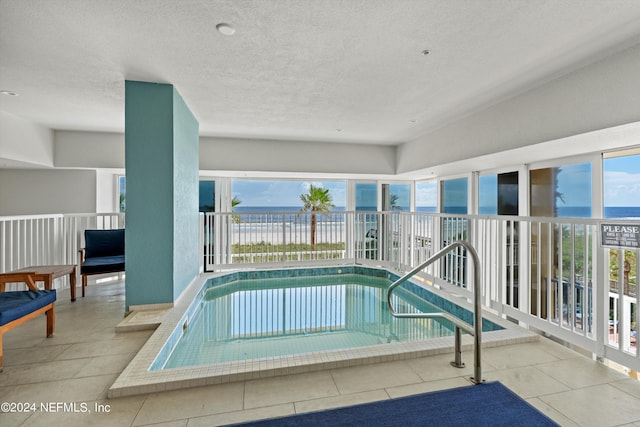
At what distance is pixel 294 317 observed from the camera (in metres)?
3.73

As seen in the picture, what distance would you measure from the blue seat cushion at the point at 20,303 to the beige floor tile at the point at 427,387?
281 centimetres

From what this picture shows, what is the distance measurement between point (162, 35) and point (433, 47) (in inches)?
87.3

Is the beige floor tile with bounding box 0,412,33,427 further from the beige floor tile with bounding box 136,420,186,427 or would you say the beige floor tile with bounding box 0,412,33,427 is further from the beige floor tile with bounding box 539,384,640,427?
the beige floor tile with bounding box 539,384,640,427

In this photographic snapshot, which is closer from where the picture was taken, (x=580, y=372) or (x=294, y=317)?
(x=580, y=372)

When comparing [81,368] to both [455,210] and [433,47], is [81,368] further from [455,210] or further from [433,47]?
[455,210]

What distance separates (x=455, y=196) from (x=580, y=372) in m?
4.22

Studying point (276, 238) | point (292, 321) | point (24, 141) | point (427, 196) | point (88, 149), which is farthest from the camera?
point (427, 196)

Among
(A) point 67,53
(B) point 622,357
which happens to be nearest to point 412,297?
(B) point 622,357

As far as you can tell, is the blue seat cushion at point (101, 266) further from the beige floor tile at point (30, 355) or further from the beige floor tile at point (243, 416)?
the beige floor tile at point (243, 416)

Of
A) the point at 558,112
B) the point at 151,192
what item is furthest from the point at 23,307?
the point at 558,112

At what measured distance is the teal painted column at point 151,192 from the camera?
128 inches

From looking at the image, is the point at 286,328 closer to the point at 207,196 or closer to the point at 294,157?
the point at 294,157

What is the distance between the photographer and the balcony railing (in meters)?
2.34

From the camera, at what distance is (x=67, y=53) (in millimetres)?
2605
